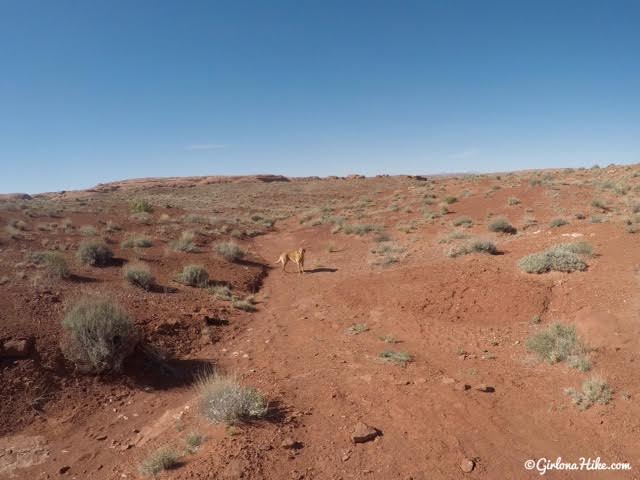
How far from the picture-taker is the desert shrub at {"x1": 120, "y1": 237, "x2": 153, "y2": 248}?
15156 mm

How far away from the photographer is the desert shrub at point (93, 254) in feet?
39.2

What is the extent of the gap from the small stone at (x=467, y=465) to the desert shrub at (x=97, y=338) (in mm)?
5329

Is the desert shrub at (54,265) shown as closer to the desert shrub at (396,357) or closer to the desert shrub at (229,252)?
the desert shrub at (229,252)

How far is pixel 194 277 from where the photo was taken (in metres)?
11.7

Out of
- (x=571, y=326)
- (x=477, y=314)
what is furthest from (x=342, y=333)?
(x=571, y=326)

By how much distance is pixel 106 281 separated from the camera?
10.6m

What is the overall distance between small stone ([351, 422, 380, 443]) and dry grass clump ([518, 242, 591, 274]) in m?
7.18

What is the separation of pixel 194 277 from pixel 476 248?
8.79 metres

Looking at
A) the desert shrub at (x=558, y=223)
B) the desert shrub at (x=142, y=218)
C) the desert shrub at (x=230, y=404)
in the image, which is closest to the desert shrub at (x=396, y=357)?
the desert shrub at (x=230, y=404)

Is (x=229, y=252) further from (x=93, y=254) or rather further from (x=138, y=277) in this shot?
(x=138, y=277)

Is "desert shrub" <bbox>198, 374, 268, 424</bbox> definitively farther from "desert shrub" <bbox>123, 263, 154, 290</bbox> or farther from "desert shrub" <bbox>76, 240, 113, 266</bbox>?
"desert shrub" <bbox>76, 240, 113, 266</bbox>

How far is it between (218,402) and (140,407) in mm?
1795

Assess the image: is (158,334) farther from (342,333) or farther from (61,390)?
(342,333)

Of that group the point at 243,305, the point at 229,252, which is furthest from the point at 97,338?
the point at 229,252
